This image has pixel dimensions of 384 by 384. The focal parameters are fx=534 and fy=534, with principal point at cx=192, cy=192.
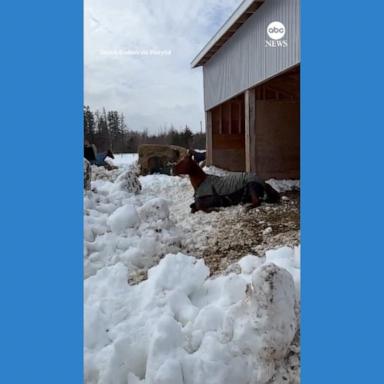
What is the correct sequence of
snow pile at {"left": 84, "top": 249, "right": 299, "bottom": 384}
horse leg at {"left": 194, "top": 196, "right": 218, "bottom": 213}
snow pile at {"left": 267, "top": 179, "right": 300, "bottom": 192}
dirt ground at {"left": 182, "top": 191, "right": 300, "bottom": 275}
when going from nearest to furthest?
snow pile at {"left": 84, "top": 249, "right": 299, "bottom": 384} < dirt ground at {"left": 182, "top": 191, "right": 300, "bottom": 275} < snow pile at {"left": 267, "top": 179, "right": 300, "bottom": 192} < horse leg at {"left": 194, "top": 196, "right": 218, "bottom": 213}

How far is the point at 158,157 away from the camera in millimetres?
3146

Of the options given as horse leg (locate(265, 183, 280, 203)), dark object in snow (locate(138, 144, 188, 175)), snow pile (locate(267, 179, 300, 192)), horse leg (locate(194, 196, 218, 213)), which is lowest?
horse leg (locate(194, 196, 218, 213))

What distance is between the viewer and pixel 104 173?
3.13 metres

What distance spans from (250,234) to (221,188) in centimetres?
45

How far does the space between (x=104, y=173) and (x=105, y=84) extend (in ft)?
1.70

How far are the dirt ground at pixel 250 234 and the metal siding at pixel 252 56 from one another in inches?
27.9

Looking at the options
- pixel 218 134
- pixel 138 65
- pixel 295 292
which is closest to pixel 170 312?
pixel 295 292

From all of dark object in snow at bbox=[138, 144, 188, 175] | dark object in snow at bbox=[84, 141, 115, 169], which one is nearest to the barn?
dark object in snow at bbox=[138, 144, 188, 175]

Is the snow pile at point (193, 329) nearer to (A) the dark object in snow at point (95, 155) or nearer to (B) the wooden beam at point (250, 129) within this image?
(A) the dark object in snow at point (95, 155)

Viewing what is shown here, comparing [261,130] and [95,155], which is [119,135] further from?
A: [261,130]

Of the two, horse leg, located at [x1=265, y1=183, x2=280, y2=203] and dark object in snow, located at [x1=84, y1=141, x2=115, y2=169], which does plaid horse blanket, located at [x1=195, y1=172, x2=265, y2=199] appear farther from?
dark object in snow, located at [x1=84, y1=141, x2=115, y2=169]

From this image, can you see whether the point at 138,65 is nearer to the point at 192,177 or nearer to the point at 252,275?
the point at 192,177

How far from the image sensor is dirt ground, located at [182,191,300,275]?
2982 mm

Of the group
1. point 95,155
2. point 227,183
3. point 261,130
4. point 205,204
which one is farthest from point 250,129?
point 95,155
